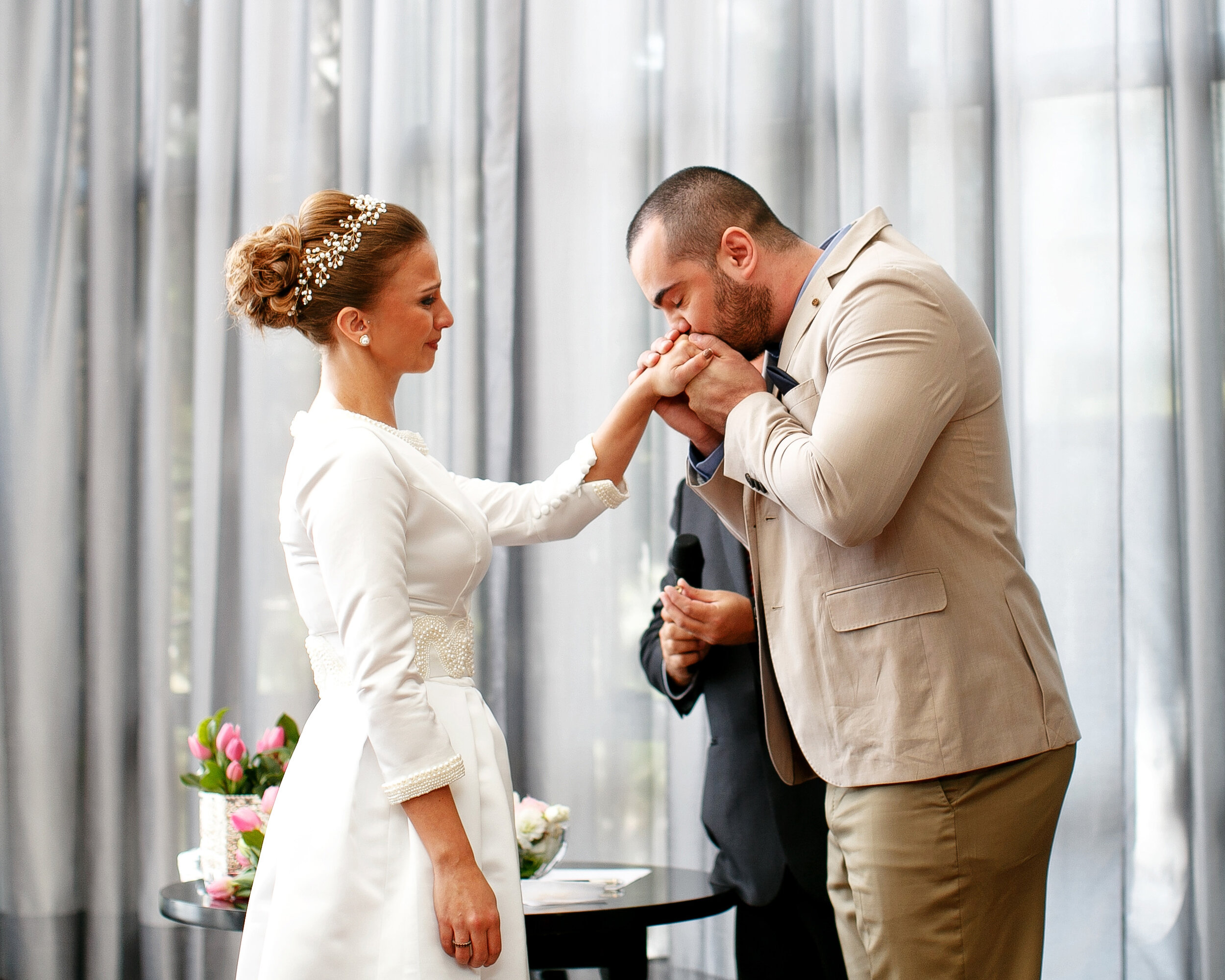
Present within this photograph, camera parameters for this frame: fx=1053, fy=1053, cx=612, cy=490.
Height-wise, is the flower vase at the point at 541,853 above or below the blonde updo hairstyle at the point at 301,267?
below

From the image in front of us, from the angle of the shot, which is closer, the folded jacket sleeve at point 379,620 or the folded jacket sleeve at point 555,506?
the folded jacket sleeve at point 379,620

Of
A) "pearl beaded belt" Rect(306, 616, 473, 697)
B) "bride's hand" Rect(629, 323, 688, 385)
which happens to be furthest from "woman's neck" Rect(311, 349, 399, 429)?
"bride's hand" Rect(629, 323, 688, 385)

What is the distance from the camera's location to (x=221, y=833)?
6.65 feet

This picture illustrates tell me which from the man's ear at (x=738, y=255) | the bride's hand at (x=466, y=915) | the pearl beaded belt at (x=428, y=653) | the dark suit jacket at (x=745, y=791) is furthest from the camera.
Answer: the dark suit jacket at (x=745, y=791)

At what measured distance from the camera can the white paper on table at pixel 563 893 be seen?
72.3 inches

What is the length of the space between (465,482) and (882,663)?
3.03ft

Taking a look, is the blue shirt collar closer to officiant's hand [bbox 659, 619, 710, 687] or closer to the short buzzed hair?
the short buzzed hair

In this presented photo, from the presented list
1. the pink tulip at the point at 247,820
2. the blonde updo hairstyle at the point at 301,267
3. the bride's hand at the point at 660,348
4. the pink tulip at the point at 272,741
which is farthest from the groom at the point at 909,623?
the pink tulip at the point at 272,741

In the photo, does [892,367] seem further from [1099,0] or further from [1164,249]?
[1099,0]

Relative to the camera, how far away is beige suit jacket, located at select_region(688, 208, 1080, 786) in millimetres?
1267

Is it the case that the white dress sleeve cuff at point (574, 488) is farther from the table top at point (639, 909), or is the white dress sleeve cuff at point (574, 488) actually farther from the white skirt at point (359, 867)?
the table top at point (639, 909)

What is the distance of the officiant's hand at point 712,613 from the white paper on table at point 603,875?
522 millimetres

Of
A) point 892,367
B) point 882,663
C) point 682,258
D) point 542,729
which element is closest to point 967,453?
point 892,367

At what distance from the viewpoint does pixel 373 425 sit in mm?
1454
